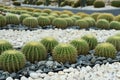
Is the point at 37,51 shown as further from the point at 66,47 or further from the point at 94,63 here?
the point at 94,63

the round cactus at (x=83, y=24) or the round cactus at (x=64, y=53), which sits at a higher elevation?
the round cactus at (x=64, y=53)

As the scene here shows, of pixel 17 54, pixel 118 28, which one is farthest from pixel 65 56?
pixel 118 28

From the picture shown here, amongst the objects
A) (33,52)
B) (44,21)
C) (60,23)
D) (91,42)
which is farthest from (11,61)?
(44,21)

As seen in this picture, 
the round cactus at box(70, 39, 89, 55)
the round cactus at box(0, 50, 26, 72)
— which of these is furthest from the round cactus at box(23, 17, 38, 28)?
the round cactus at box(0, 50, 26, 72)

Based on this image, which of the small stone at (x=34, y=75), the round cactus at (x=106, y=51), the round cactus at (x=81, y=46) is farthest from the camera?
the round cactus at (x=81, y=46)

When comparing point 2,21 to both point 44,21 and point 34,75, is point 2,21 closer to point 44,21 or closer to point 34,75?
point 44,21

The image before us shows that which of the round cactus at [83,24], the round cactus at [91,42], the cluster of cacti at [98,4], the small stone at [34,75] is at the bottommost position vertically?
the cluster of cacti at [98,4]

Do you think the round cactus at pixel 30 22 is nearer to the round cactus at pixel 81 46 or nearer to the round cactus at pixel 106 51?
the round cactus at pixel 81 46

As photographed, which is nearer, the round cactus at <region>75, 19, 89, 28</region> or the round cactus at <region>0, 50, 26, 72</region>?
the round cactus at <region>0, 50, 26, 72</region>

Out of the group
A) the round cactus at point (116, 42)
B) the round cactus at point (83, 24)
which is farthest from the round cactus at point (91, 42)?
the round cactus at point (83, 24)

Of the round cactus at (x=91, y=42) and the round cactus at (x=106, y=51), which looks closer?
Answer: the round cactus at (x=106, y=51)

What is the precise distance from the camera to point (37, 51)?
231 inches

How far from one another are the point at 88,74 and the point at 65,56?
0.84 meters

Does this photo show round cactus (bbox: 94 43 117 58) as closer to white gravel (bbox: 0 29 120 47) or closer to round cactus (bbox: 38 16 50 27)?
white gravel (bbox: 0 29 120 47)
